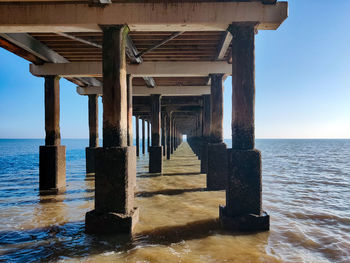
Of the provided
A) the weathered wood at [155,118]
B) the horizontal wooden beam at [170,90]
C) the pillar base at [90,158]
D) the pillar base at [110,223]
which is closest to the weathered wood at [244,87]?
the pillar base at [110,223]

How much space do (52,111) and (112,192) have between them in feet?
18.8

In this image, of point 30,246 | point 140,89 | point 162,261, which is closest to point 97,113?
point 140,89

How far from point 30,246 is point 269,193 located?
27.5 feet

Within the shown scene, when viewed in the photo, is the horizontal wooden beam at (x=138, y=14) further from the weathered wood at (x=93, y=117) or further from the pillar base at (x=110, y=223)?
the weathered wood at (x=93, y=117)

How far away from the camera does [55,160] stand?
9.33m

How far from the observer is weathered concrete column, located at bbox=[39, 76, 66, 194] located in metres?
9.29

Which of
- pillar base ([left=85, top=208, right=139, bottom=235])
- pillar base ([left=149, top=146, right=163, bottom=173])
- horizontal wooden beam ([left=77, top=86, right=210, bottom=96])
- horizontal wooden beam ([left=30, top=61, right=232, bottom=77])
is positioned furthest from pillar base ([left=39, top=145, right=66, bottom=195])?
horizontal wooden beam ([left=77, top=86, right=210, bottom=96])

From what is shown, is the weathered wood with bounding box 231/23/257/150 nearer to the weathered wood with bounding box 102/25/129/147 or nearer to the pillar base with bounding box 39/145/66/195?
the weathered wood with bounding box 102/25/129/147

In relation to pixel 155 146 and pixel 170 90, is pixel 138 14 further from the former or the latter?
pixel 155 146

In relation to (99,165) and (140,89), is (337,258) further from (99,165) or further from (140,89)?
(140,89)

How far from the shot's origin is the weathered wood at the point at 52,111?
9359 mm

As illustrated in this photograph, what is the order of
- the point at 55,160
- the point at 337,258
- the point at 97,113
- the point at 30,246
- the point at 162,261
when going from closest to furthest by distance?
1. the point at 162,261
2. the point at 337,258
3. the point at 30,246
4. the point at 55,160
5. the point at 97,113

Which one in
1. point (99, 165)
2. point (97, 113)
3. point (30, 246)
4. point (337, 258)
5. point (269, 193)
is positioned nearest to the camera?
point (337, 258)

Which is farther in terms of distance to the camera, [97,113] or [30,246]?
[97,113]
